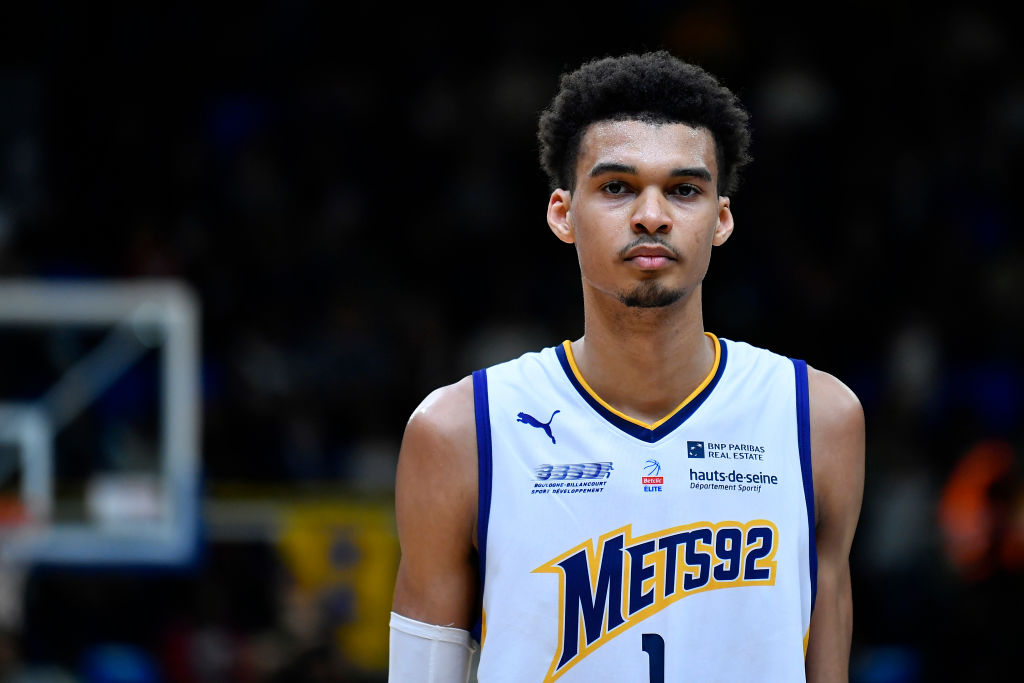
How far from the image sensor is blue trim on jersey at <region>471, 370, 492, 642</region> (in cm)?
330

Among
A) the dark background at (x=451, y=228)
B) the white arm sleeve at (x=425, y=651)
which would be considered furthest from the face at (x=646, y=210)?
the dark background at (x=451, y=228)

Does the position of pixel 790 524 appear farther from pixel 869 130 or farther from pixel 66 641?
pixel 869 130

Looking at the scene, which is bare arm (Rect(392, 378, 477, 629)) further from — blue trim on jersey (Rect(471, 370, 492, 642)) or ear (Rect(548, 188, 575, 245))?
ear (Rect(548, 188, 575, 245))

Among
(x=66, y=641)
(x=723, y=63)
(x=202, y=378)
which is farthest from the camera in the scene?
(x=723, y=63)

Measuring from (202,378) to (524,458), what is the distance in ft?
24.5

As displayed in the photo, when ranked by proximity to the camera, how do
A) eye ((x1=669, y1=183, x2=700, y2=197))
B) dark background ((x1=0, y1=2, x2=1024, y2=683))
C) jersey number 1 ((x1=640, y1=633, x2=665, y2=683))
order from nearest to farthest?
jersey number 1 ((x1=640, y1=633, x2=665, y2=683))
eye ((x1=669, y1=183, x2=700, y2=197))
dark background ((x1=0, y1=2, x2=1024, y2=683))

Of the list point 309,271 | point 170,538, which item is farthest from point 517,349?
point 170,538

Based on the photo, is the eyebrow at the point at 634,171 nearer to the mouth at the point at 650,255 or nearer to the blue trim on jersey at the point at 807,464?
the mouth at the point at 650,255

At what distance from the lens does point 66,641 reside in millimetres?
9039

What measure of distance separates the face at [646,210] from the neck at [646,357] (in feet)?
0.29

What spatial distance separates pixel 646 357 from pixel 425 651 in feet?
2.81

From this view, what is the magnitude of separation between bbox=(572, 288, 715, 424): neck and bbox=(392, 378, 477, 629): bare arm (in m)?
0.35

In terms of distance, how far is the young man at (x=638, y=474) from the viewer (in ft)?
10.6

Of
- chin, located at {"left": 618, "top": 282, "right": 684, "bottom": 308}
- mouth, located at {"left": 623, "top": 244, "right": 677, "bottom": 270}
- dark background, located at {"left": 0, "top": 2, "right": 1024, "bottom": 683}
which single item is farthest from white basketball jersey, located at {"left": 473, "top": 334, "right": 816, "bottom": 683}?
dark background, located at {"left": 0, "top": 2, "right": 1024, "bottom": 683}
